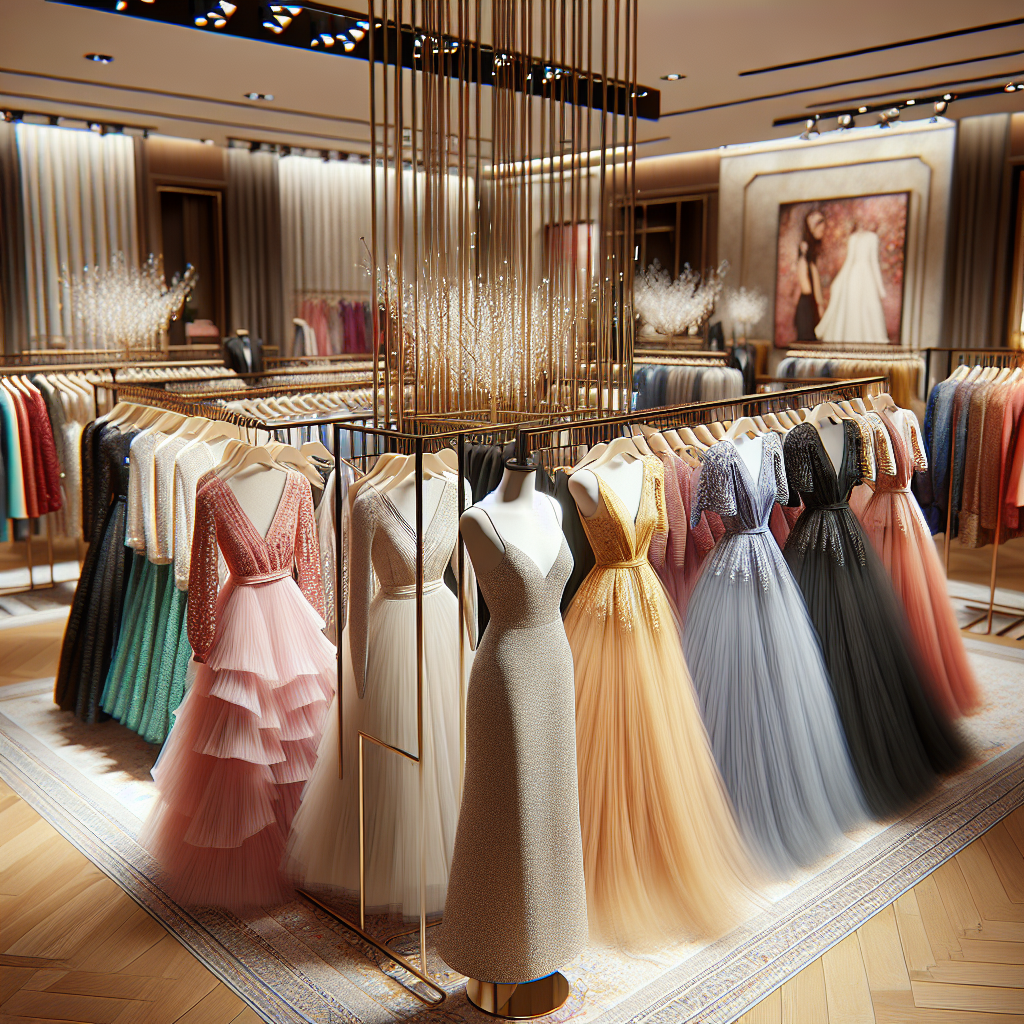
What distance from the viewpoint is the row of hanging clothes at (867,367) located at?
747 cm

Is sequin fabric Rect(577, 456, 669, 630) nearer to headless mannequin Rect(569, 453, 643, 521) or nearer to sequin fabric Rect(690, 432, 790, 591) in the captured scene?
headless mannequin Rect(569, 453, 643, 521)

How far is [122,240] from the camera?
810 centimetres

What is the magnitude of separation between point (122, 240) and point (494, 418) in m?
5.88

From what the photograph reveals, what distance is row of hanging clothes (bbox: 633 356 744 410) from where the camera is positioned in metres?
7.55

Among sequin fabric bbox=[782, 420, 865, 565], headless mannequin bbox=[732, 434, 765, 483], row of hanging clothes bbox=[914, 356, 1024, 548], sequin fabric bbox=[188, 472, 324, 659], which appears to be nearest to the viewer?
sequin fabric bbox=[188, 472, 324, 659]

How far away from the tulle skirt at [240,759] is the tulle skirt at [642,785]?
88 centimetres

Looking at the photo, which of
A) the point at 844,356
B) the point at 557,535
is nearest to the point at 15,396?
the point at 557,535

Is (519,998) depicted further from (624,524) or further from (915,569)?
(915,569)

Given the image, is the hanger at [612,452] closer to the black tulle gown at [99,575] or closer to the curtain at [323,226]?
the black tulle gown at [99,575]

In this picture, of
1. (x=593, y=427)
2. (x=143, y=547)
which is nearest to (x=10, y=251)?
(x=143, y=547)

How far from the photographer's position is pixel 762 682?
3008 millimetres

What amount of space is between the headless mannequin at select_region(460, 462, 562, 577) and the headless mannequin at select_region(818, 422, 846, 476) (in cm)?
170

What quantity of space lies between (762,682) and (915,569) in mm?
1366

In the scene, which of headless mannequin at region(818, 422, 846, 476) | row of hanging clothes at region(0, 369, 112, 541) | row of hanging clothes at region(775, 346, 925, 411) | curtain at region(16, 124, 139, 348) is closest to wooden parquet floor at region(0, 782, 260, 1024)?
headless mannequin at region(818, 422, 846, 476)
